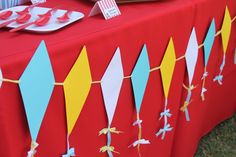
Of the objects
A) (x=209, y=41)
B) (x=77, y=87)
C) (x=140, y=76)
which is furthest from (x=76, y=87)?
(x=209, y=41)

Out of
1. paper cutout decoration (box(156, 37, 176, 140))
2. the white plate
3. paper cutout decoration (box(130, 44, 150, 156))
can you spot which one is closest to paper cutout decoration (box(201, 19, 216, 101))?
paper cutout decoration (box(156, 37, 176, 140))

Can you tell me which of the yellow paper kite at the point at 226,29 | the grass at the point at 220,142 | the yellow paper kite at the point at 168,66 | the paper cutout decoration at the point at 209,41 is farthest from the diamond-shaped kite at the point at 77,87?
the grass at the point at 220,142

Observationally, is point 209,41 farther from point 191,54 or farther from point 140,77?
point 140,77

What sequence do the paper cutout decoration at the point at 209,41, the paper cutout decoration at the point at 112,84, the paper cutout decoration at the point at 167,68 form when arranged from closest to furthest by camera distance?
1. the paper cutout decoration at the point at 112,84
2. the paper cutout decoration at the point at 167,68
3. the paper cutout decoration at the point at 209,41

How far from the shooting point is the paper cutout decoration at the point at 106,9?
0.88 meters

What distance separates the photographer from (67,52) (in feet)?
2.42

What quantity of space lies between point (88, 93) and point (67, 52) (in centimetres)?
12

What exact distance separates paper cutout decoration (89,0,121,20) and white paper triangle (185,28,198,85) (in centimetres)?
27

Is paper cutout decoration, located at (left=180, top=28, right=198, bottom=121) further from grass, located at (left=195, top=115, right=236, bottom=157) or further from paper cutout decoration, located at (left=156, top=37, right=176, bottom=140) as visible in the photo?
grass, located at (left=195, top=115, right=236, bottom=157)

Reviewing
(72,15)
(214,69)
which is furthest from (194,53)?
(72,15)

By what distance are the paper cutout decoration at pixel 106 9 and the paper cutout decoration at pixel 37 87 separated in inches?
9.3

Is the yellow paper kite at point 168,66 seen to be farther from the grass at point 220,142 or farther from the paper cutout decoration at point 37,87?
the grass at point 220,142

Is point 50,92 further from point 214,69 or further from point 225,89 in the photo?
point 225,89

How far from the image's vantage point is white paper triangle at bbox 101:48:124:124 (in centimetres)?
85
